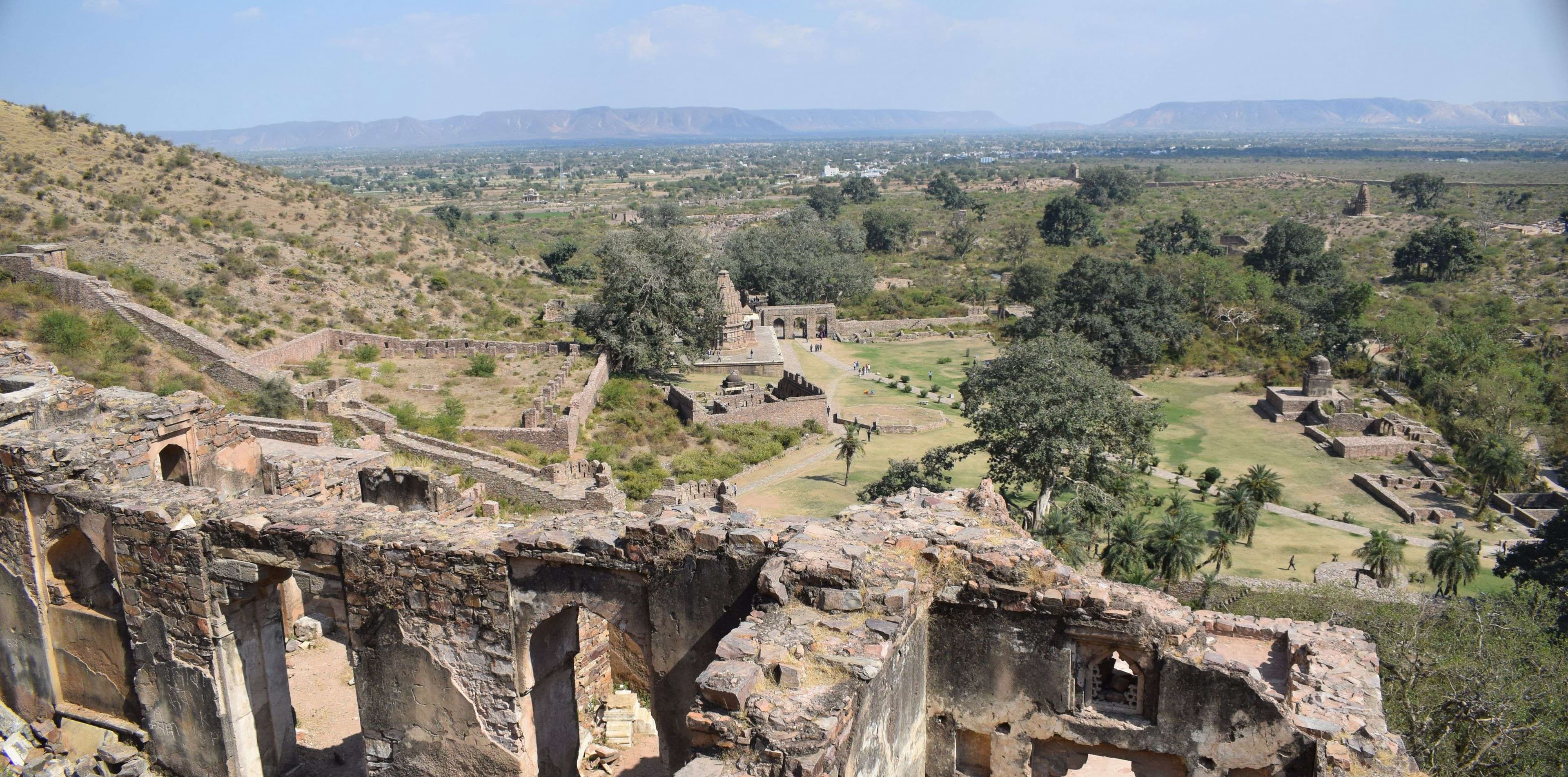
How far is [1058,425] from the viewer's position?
25.9 m

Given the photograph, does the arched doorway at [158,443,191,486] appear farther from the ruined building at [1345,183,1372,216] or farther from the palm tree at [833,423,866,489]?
the ruined building at [1345,183,1372,216]

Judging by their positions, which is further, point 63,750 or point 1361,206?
point 1361,206

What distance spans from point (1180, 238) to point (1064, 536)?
A: 235ft

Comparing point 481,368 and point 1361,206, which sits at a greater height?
point 1361,206

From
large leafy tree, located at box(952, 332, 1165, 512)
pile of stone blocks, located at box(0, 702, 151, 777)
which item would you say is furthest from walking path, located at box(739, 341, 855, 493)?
pile of stone blocks, located at box(0, 702, 151, 777)

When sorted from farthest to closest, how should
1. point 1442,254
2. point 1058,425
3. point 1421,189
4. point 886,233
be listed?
point 1421,189 → point 886,233 → point 1442,254 → point 1058,425

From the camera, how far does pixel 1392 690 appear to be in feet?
48.5

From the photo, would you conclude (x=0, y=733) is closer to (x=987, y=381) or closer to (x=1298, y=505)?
(x=987, y=381)

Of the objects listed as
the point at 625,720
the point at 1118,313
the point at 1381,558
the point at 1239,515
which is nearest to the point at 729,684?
the point at 625,720

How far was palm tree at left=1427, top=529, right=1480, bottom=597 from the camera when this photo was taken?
2430cm

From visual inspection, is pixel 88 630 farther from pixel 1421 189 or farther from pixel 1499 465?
pixel 1421 189

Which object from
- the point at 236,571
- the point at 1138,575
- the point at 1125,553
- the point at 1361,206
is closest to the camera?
the point at 236,571

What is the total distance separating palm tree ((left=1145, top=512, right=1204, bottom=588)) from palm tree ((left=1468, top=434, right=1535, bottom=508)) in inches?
597

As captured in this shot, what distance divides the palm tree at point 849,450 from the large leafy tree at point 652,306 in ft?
32.5
